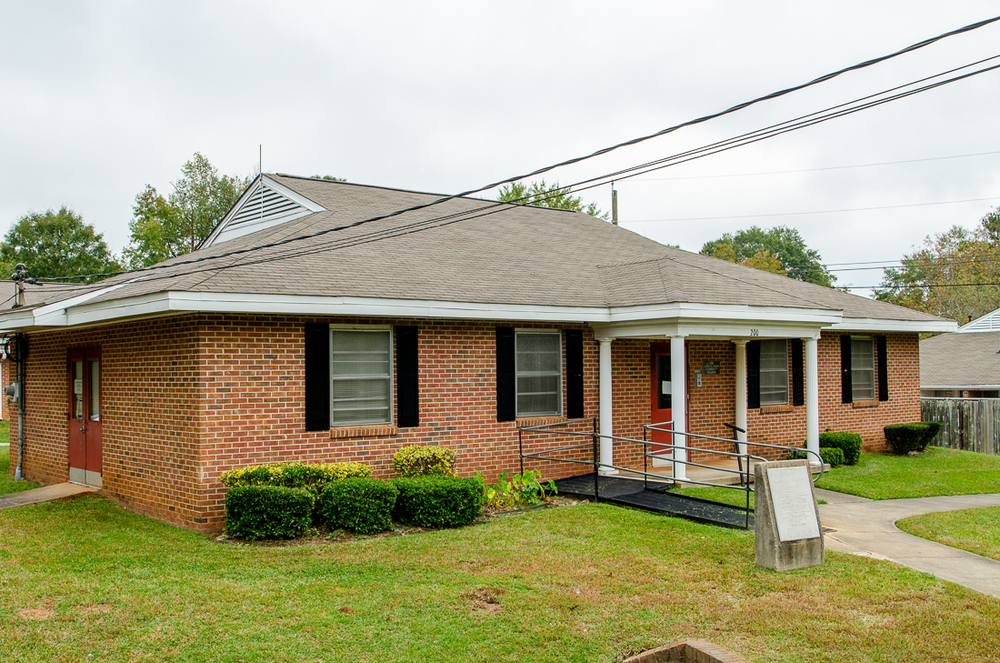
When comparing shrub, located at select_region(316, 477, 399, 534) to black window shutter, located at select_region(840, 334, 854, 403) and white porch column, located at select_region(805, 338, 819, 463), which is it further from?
black window shutter, located at select_region(840, 334, 854, 403)

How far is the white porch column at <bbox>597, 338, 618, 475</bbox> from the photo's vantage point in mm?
13648

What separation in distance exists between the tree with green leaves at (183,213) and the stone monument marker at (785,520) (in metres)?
45.0

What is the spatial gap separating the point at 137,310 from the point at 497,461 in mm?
5881

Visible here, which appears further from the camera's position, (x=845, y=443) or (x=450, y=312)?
(x=845, y=443)

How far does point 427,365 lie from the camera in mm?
12062

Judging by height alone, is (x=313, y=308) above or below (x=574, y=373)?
above

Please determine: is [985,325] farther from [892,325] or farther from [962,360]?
[892,325]

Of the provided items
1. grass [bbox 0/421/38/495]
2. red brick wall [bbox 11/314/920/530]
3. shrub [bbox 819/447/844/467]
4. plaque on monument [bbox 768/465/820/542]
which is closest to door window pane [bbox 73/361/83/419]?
red brick wall [bbox 11/314/920/530]

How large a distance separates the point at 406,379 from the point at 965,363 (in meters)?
26.2

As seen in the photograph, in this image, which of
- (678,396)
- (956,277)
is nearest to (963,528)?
(678,396)

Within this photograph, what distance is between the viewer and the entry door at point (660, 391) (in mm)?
14680

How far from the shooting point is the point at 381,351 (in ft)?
38.7

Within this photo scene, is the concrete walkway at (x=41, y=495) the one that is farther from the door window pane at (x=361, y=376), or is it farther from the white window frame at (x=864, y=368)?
the white window frame at (x=864, y=368)

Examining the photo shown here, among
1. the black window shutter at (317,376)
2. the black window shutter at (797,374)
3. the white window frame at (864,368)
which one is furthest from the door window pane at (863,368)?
the black window shutter at (317,376)
